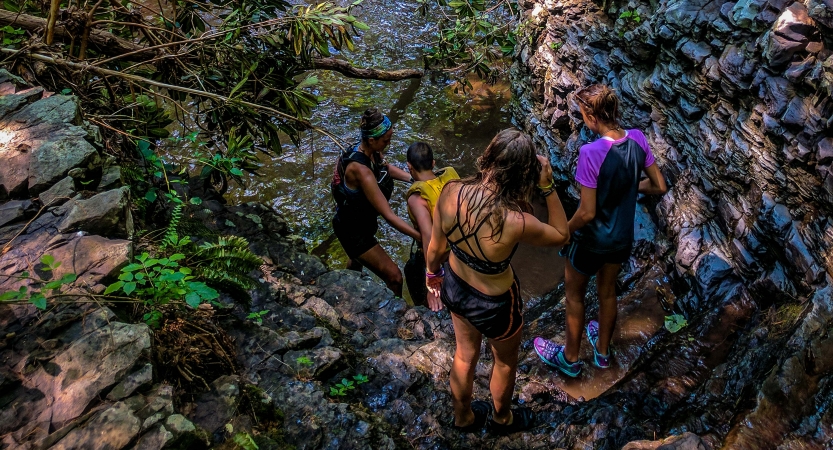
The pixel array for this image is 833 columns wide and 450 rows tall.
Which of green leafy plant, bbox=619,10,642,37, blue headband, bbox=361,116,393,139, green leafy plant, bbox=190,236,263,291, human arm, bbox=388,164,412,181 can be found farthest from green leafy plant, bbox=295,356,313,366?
green leafy plant, bbox=619,10,642,37

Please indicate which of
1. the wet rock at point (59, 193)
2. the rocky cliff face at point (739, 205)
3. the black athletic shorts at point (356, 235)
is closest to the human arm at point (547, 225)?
the rocky cliff face at point (739, 205)

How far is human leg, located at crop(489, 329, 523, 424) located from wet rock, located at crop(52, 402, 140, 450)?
1.87 meters

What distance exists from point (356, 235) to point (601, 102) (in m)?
2.62

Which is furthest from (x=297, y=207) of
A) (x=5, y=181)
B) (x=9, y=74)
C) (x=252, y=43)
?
(x=5, y=181)

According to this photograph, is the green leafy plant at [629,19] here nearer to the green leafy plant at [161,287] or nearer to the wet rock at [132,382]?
the green leafy plant at [161,287]

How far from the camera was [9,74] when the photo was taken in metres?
3.94

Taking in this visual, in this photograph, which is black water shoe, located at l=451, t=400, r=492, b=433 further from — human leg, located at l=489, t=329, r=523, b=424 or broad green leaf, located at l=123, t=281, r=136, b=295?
broad green leaf, located at l=123, t=281, r=136, b=295

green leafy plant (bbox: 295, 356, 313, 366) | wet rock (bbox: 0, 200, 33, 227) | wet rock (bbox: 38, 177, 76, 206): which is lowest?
green leafy plant (bbox: 295, 356, 313, 366)

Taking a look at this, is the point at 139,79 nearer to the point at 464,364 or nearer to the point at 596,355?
the point at 464,364

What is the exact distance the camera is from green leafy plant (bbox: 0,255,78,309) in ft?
7.47

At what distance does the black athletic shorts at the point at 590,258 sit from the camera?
11.2ft

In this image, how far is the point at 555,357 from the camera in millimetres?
4172

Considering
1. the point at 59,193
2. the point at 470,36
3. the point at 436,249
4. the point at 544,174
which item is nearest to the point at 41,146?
the point at 59,193

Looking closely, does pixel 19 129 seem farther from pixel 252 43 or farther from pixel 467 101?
pixel 467 101
